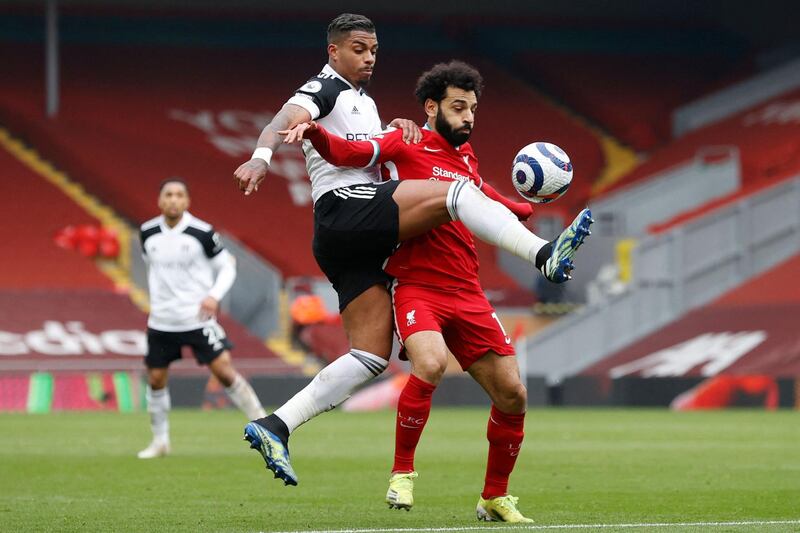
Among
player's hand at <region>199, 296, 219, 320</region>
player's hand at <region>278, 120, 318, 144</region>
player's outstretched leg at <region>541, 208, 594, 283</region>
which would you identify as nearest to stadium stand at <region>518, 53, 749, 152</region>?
player's hand at <region>199, 296, 219, 320</region>

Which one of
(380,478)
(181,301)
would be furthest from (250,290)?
(380,478)

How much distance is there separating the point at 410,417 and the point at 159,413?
18.4 feet

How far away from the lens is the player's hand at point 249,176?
678 centimetres

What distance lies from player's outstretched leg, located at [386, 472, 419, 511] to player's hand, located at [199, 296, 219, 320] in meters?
5.61

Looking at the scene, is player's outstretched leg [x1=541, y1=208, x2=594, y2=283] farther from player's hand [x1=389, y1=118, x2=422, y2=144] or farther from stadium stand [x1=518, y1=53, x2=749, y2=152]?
stadium stand [x1=518, y1=53, x2=749, y2=152]

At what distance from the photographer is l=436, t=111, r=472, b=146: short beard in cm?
779

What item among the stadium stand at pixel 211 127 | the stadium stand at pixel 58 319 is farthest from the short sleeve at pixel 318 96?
the stadium stand at pixel 211 127

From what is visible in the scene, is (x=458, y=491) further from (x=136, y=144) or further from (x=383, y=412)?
(x=136, y=144)

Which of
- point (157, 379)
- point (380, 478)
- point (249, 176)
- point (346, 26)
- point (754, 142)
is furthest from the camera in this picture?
point (754, 142)

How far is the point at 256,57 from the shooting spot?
120 feet

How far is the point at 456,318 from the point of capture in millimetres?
7656

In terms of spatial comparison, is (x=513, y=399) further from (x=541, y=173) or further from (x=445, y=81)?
(x=445, y=81)

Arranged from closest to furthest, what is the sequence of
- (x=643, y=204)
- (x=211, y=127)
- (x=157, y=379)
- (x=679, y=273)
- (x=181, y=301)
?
(x=157, y=379) → (x=181, y=301) → (x=679, y=273) → (x=643, y=204) → (x=211, y=127)

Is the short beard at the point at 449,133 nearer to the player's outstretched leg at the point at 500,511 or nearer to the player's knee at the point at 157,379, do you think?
the player's outstretched leg at the point at 500,511
